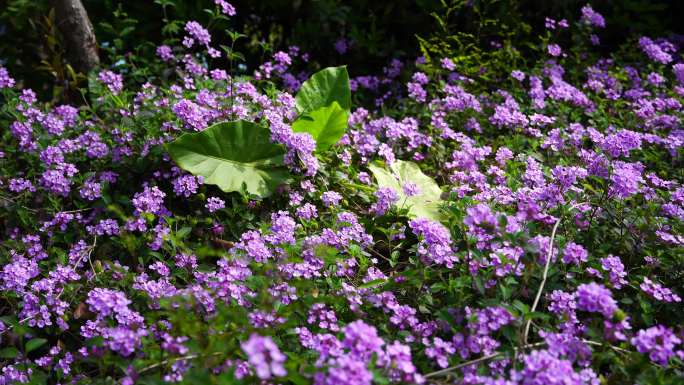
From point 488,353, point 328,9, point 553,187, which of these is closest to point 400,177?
point 553,187

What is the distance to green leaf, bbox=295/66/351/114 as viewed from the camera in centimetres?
342

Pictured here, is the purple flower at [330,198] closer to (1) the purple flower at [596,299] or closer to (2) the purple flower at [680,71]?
(1) the purple flower at [596,299]

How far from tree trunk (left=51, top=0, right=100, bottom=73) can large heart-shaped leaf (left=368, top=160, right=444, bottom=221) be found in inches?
76.6

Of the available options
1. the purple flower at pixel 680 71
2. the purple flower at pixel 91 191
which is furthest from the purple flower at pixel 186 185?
the purple flower at pixel 680 71

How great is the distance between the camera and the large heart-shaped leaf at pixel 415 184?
302cm

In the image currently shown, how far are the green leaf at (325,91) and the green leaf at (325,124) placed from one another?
9.0 inches

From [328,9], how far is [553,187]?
2391 millimetres

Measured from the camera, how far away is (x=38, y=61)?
174 inches

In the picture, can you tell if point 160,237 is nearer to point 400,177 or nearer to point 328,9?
point 400,177

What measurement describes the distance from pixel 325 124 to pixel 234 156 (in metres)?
0.47

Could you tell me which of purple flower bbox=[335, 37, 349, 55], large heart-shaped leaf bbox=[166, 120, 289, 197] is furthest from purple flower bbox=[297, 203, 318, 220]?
purple flower bbox=[335, 37, 349, 55]

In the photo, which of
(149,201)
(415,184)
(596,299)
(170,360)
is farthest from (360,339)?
(415,184)

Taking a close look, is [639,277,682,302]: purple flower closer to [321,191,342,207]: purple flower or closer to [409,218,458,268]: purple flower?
[409,218,458,268]: purple flower

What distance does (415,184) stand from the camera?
10.3ft
